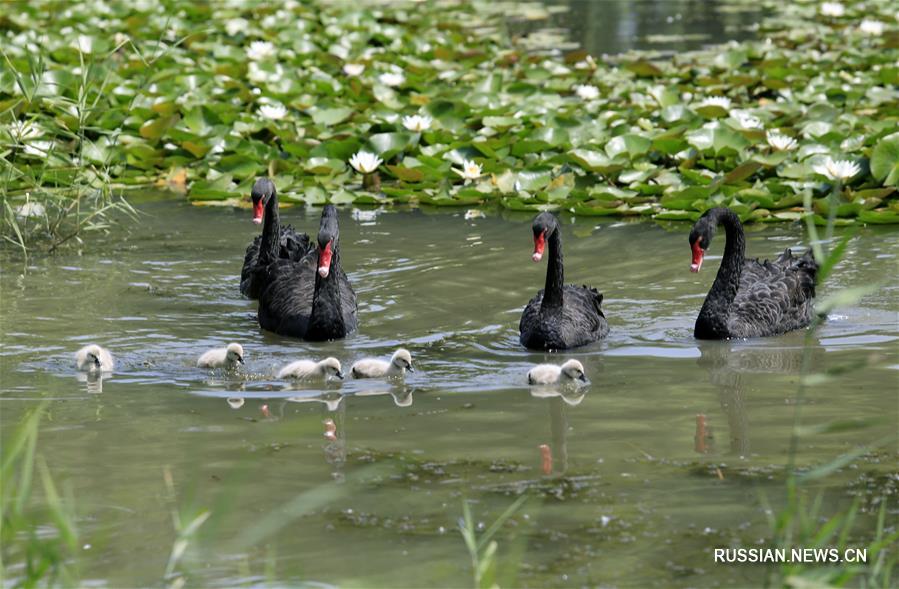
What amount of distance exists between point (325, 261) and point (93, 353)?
1.31 meters

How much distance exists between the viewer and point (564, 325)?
6.92m

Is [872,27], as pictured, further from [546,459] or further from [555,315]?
[546,459]

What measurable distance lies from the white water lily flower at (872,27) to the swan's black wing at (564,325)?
7591 millimetres

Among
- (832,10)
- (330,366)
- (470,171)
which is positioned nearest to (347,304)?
(330,366)

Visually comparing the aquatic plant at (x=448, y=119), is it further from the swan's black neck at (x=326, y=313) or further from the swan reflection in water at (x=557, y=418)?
the swan reflection in water at (x=557, y=418)

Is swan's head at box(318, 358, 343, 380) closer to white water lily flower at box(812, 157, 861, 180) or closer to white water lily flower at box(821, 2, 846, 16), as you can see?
white water lily flower at box(812, 157, 861, 180)

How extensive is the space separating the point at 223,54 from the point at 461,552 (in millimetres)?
9339

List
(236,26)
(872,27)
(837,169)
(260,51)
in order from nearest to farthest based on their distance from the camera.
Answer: (837,169) < (260,51) < (872,27) < (236,26)

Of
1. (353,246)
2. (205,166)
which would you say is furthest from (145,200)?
(353,246)

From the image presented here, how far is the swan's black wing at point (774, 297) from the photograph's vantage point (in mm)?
7137

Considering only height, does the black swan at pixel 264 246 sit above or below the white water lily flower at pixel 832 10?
below

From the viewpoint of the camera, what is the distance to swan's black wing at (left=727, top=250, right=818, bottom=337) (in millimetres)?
7137

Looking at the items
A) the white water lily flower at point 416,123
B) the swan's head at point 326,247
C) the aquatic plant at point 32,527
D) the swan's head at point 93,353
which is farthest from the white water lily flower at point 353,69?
the aquatic plant at point 32,527

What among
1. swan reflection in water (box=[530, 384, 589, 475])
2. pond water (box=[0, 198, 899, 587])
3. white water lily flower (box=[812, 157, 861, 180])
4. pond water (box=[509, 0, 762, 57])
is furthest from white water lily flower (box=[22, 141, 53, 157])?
pond water (box=[509, 0, 762, 57])
